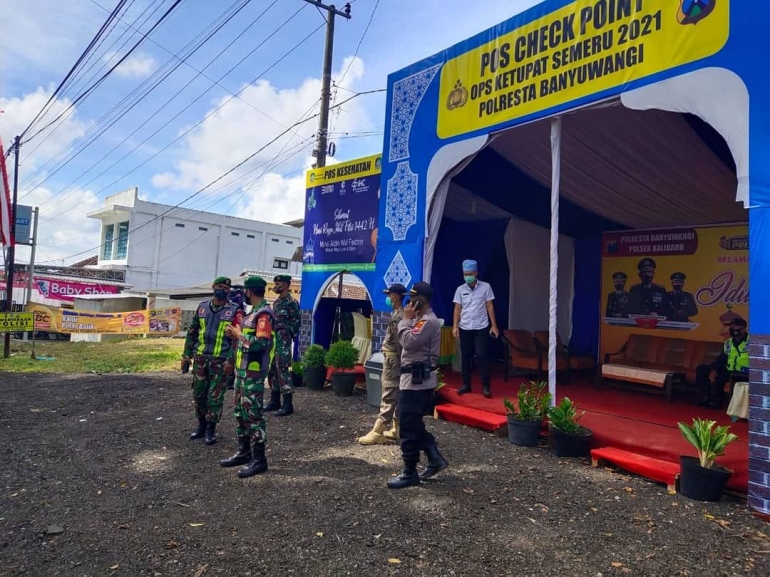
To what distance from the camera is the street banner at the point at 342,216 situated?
902 centimetres

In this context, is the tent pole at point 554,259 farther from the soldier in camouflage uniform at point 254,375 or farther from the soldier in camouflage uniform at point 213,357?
the soldier in camouflage uniform at point 213,357

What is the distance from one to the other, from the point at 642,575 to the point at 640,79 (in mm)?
4073

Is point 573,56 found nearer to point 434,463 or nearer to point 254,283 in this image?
point 254,283

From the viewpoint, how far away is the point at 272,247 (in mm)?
38562

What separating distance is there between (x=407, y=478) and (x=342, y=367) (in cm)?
400

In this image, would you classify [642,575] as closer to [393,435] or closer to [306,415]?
[393,435]

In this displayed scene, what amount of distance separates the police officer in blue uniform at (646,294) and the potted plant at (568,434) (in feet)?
14.9

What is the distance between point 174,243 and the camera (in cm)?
3331

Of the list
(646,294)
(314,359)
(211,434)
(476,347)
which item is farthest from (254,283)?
(646,294)

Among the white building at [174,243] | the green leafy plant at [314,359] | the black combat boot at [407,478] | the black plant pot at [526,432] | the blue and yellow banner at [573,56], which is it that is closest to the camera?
the black combat boot at [407,478]

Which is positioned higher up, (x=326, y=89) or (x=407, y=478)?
(x=326, y=89)

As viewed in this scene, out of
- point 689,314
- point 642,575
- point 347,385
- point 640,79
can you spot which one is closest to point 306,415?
point 347,385

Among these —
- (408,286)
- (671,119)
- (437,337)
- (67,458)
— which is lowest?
(67,458)

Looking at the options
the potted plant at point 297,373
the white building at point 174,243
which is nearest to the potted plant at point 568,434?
the potted plant at point 297,373
